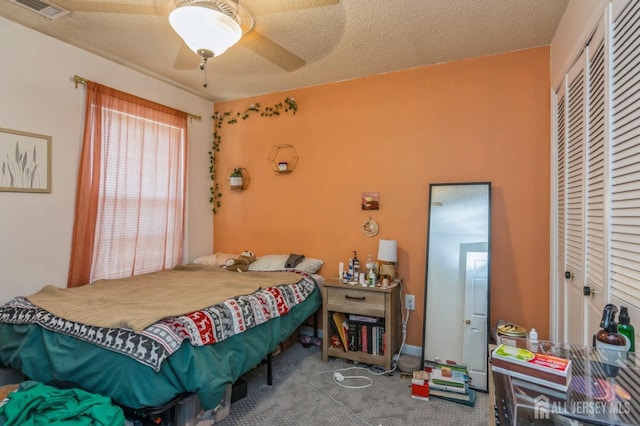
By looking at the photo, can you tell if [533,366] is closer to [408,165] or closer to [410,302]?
[410,302]

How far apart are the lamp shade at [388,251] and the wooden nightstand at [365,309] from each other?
0.78 feet

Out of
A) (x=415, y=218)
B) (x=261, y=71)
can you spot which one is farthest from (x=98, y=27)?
(x=415, y=218)

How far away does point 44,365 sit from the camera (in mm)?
1819

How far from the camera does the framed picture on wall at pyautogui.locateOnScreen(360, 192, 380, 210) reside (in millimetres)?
3098

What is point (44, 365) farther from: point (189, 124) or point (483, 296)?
point (483, 296)

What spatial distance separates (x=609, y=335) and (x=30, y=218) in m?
3.35

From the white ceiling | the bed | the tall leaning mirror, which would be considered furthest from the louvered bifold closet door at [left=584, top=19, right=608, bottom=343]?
the bed

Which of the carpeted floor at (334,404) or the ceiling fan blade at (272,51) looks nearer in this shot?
the carpeted floor at (334,404)

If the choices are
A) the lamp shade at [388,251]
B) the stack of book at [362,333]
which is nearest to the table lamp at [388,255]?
the lamp shade at [388,251]

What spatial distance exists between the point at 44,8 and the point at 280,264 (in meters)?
2.54

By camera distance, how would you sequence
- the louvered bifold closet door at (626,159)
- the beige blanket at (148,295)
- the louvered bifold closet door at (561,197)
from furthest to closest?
1. the louvered bifold closet door at (561,197)
2. the beige blanket at (148,295)
3. the louvered bifold closet door at (626,159)

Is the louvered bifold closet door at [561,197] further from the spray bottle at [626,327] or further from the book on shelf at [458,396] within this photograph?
the spray bottle at [626,327]

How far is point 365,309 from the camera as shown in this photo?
2.69 metres

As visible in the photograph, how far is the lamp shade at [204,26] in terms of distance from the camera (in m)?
1.54
